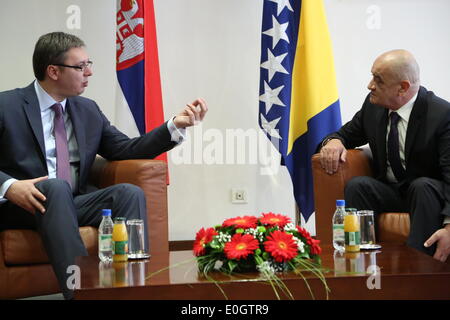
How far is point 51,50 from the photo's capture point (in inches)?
122

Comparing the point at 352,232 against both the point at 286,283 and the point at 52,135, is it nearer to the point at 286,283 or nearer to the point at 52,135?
the point at 286,283

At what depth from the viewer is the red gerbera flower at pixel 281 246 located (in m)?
1.84

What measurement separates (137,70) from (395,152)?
1.67m

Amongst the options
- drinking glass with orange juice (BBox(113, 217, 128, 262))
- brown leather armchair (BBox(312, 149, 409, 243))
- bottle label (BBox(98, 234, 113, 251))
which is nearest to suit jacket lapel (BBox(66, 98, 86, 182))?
bottle label (BBox(98, 234, 113, 251))

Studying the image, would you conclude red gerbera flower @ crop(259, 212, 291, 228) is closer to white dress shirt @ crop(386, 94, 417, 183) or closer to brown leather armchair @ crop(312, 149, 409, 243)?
brown leather armchair @ crop(312, 149, 409, 243)

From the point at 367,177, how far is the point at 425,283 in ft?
4.44

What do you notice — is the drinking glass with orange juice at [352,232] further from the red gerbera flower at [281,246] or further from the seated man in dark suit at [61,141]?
the seated man in dark suit at [61,141]

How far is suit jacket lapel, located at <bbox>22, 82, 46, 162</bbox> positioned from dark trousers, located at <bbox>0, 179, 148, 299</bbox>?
32cm

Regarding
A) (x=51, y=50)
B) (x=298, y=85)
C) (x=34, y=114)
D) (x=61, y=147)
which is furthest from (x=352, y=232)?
(x=298, y=85)

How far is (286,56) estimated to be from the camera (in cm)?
407

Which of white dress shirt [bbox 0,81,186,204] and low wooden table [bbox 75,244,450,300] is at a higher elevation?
white dress shirt [bbox 0,81,186,204]

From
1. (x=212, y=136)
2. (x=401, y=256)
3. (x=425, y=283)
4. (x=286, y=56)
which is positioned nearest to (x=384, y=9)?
(x=286, y=56)

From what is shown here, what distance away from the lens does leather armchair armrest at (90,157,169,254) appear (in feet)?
9.67

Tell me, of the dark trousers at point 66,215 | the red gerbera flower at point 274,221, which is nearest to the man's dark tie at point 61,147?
the dark trousers at point 66,215
